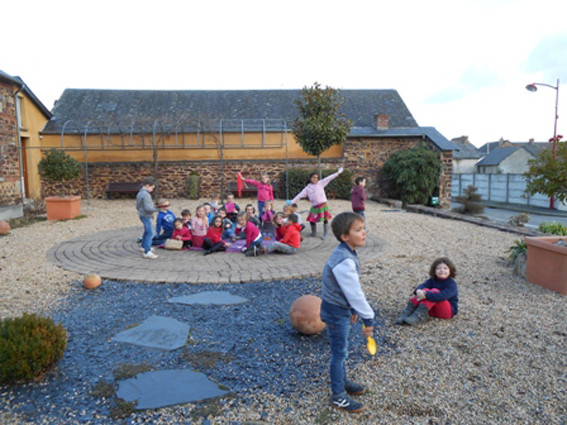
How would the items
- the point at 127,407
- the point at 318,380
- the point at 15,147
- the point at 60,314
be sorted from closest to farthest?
the point at 127,407, the point at 318,380, the point at 60,314, the point at 15,147

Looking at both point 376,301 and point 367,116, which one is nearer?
point 376,301

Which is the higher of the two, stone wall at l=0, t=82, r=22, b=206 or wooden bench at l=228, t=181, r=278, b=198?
stone wall at l=0, t=82, r=22, b=206

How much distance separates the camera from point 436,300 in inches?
175

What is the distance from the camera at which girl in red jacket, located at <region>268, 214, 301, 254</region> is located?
7586mm

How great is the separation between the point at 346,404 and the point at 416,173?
16.5 meters

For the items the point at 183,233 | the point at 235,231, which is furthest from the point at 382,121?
the point at 183,233

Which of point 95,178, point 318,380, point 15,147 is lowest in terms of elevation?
point 318,380

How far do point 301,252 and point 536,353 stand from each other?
452cm

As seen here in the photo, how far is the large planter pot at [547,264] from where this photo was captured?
17.6 feet

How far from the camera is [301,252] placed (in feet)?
25.6

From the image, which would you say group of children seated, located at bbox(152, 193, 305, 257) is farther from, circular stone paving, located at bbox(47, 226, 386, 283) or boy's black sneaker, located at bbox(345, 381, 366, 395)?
boy's black sneaker, located at bbox(345, 381, 366, 395)

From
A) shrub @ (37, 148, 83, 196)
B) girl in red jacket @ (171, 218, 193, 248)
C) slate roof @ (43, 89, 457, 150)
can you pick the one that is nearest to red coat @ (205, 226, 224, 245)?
girl in red jacket @ (171, 218, 193, 248)

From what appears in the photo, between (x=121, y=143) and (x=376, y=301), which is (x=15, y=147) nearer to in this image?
(x=121, y=143)

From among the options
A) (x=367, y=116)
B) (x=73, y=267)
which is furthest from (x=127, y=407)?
(x=367, y=116)
